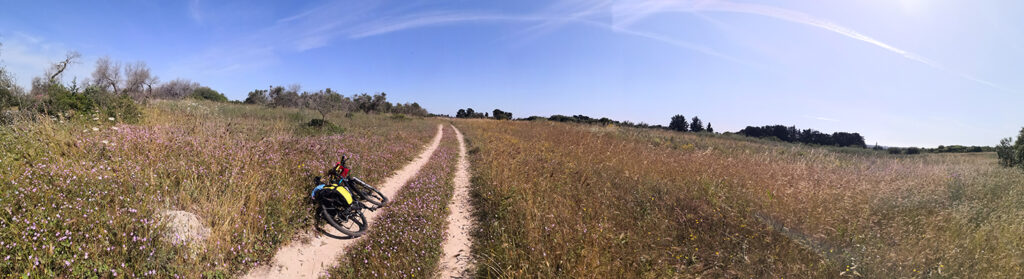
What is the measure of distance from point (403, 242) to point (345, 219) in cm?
142

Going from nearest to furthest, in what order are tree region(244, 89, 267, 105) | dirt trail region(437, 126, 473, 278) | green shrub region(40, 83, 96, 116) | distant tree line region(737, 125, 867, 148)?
dirt trail region(437, 126, 473, 278) < green shrub region(40, 83, 96, 116) < distant tree line region(737, 125, 867, 148) < tree region(244, 89, 267, 105)

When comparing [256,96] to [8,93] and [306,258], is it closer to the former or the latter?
[8,93]

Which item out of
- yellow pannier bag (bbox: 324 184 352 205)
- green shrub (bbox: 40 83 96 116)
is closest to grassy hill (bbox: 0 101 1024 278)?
yellow pannier bag (bbox: 324 184 352 205)

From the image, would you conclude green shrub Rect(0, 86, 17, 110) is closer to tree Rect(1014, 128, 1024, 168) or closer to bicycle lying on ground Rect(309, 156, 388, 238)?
bicycle lying on ground Rect(309, 156, 388, 238)

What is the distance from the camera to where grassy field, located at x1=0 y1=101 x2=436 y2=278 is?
9.05 ft

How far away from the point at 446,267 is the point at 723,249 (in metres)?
3.72

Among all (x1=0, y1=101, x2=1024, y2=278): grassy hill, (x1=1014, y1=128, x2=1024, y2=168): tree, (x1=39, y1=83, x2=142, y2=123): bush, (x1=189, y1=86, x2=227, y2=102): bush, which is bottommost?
(x1=0, y1=101, x2=1024, y2=278): grassy hill

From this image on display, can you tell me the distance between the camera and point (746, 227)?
421 centimetres

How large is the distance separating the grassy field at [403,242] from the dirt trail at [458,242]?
0.13 m

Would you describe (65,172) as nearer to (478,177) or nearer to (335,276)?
(335,276)

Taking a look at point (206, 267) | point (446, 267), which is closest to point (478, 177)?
point (446, 267)

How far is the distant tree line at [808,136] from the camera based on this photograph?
37875 mm

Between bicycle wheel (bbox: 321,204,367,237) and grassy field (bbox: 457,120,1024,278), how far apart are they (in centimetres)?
187

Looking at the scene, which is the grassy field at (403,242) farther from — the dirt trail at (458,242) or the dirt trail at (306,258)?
the dirt trail at (306,258)
